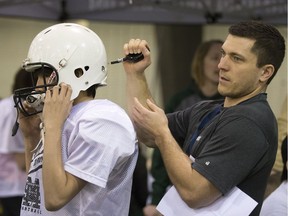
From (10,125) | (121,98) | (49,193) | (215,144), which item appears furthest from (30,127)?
(121,98)

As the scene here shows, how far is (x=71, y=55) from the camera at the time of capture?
9.56 feet

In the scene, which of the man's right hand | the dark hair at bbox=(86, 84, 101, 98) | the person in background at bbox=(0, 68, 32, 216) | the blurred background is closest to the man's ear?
the man's right hand

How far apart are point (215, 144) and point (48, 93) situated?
2.12 feet

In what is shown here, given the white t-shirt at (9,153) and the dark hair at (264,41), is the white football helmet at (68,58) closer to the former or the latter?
the dark hair at (264,41)

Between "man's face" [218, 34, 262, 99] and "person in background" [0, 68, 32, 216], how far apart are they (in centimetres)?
260

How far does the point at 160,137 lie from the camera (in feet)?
9.27

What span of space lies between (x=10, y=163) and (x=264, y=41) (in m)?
3.02

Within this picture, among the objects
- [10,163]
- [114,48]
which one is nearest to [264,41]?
[10,163]

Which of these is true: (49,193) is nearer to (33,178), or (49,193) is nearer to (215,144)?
(33,178)

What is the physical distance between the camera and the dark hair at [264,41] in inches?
115

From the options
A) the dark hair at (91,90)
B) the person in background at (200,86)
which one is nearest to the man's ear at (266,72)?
the dark hair at (91,90)

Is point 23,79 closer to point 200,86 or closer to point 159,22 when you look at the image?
point 200,86

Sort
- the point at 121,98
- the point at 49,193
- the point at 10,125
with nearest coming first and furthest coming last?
the point at 49,193 < the point at 10,125 < the point at 121,98

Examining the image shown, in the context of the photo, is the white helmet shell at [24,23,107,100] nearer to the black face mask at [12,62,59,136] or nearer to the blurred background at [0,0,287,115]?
the black face mask at [12,62,59,136]
